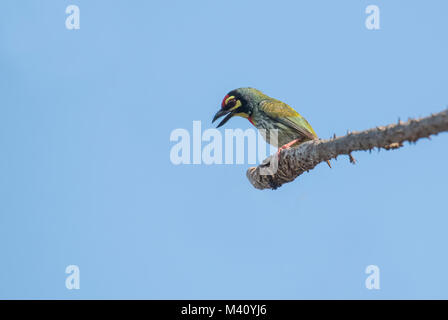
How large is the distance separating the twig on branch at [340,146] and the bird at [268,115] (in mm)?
771

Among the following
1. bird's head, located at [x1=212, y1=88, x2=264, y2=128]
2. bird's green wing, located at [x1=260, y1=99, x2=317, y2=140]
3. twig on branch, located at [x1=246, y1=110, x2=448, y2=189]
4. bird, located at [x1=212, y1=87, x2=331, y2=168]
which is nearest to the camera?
twig on branch, located at [x1=246, y1=110, x2=448, y2=189]

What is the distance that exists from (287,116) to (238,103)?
1020 mm

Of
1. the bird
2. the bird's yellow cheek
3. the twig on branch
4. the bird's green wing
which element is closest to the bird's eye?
the bird

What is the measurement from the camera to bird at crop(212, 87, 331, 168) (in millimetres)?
7914

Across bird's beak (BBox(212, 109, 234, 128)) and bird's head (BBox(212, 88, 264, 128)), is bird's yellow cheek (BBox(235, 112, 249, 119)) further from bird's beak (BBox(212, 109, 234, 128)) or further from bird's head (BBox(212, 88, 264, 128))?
bird's beak (BBox(212, 109, 234, 128))

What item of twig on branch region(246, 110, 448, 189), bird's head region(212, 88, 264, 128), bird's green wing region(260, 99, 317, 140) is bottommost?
twig on branch region(246, 110, 448, 189)

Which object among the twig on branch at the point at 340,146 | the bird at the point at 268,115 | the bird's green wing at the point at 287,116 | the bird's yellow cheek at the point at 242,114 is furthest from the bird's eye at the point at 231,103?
the twig on branch at the point at 340,146

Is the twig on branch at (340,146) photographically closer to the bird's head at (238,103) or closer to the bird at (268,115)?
the bird at (268,115)

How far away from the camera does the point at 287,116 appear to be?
8.09 m

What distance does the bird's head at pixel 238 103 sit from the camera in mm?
8711

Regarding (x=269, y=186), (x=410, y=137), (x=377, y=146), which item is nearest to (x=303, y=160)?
(x=269, y=186)
